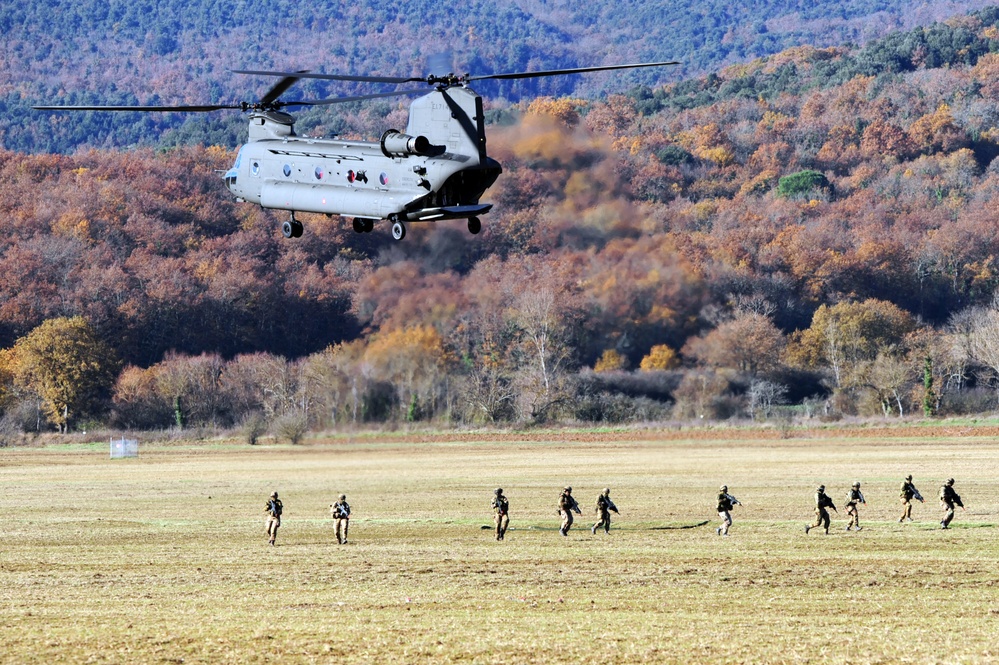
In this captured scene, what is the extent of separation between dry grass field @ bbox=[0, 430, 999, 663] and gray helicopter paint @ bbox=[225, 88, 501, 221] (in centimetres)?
838

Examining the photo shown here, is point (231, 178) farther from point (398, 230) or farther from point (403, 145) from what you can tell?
point (398, 230)

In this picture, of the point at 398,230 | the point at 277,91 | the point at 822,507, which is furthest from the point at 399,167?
the point at 822,507

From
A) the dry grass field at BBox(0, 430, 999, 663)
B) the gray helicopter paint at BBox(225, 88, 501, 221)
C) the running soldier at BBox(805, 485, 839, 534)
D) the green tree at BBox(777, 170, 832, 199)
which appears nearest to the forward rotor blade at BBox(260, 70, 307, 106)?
the gray helicopter paint at BBox(225, 88, 501, 221)

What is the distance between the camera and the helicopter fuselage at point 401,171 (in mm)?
33312

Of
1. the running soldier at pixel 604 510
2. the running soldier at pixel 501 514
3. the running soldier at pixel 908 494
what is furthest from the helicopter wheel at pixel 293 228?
the running soldier at pixel 908 494

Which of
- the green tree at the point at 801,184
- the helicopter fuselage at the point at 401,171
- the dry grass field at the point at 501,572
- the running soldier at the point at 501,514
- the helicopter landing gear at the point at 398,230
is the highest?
the green tree at the point at 801,184

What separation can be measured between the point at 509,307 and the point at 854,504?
190 ft

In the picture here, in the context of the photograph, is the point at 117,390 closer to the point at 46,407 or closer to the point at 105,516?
the point at 46,407

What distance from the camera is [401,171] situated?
3372cm

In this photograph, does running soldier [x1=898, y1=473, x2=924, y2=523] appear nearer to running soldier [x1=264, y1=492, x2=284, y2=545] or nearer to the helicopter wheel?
running soldier [x1=264, y1=492, x2=284, y2=545]

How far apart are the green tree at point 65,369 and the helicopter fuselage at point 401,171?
68837 millimetres

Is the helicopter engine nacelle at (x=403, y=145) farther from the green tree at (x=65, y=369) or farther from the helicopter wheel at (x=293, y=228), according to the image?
the green tree at (x=65, y=369)

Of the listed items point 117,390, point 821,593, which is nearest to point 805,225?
point 117,390

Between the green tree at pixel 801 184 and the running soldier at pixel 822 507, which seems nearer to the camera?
the running soldier at pixel 822 507
